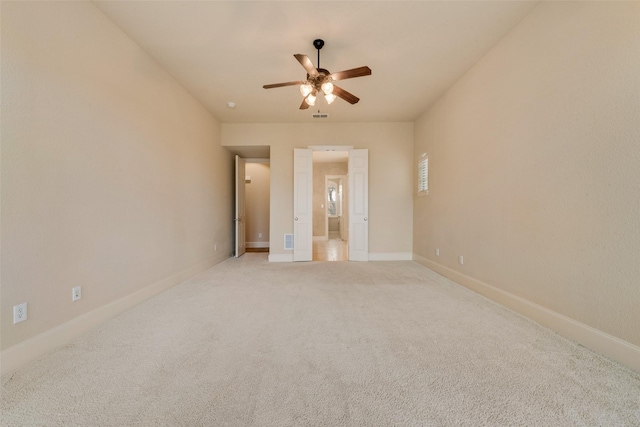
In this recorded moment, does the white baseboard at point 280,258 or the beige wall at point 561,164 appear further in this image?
the white baseboard at point 280,258

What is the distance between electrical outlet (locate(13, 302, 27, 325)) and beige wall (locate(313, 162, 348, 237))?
7750 mm

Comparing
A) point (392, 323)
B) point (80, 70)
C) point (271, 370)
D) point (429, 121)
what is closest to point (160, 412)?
point (271, 370)

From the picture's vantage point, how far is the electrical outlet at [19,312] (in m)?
1.60

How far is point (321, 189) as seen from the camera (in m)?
9.19

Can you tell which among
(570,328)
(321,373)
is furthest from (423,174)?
(321,373)

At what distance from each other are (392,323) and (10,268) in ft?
9.05

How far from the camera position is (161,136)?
317 cm

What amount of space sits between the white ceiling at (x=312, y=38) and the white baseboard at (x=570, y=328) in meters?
2.73

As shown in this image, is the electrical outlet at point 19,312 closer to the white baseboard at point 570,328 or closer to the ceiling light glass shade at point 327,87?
the ceiling light glass shade at point 327,87

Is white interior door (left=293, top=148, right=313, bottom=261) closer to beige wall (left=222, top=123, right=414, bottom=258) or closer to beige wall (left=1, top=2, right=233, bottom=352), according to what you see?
beige wall (left=222, top=123, right=414, bottom=258)

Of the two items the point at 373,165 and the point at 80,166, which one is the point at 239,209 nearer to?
the point at 373,165

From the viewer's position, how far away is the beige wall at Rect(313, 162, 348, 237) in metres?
9.07

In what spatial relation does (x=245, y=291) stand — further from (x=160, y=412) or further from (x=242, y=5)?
(x=242, y=5)

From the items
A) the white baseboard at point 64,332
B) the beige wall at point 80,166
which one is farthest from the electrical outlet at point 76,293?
the white baseboard at point 64,332
